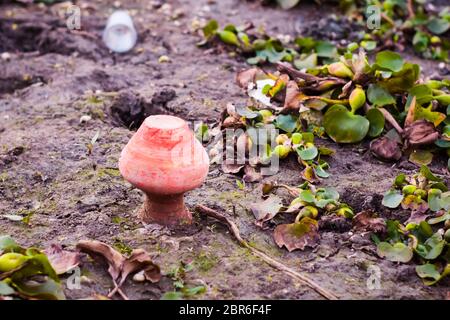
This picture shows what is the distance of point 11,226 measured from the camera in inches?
112

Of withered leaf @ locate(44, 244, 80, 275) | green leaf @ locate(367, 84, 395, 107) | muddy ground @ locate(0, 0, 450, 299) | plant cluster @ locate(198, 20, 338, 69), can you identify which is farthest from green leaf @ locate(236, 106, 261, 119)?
withered leaf @ locate(44, 244, 80, 275)

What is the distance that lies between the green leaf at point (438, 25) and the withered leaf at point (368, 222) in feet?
7.20

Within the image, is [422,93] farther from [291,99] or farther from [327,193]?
[327,193]

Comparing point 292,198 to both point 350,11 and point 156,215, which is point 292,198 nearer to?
point 156,215

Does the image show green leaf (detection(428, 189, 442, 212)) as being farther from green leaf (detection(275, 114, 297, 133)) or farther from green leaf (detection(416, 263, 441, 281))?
green leaf (detection(275, 114, 297, 133))

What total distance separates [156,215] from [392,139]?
117 cm

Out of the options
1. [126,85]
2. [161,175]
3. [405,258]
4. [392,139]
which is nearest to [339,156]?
[392,139]

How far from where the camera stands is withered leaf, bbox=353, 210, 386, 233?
280 centimetres

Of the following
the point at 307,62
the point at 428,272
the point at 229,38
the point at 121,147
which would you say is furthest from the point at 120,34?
the point at 428,272

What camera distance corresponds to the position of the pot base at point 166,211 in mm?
2758

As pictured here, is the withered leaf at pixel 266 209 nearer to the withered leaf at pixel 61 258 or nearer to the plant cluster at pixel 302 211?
the plant cluster at pixel 302 211

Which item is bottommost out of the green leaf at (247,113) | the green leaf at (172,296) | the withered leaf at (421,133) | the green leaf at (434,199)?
the green leaf at (172,296)

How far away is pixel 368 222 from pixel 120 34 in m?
2.35

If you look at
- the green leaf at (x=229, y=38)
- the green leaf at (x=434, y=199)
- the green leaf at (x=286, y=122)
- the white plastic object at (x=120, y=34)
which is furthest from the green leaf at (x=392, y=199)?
the white plastic object at (x=120, y=34)
